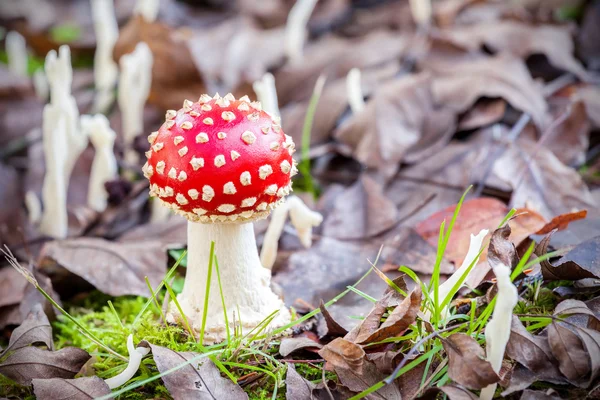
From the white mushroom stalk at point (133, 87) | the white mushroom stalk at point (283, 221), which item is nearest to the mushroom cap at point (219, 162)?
the white mushroom stalk at point (283, 221)

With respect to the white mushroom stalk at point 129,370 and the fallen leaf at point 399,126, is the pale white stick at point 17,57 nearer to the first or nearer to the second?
the fallen leaf at point 399,126

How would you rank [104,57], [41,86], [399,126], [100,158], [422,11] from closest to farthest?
1. [100,158]
2. [399,126]
3. [104,57]
4. [41,86]
5. [422,11]

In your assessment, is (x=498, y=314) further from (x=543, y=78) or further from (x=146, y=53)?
(x=543, y=78)

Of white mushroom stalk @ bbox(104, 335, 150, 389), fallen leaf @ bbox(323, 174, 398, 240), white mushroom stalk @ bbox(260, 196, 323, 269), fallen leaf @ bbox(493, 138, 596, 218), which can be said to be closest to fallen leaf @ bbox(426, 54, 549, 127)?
fallen leaf @ bbox(493, 138, 596, 218)

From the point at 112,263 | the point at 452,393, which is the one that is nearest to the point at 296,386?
the point at 452,393

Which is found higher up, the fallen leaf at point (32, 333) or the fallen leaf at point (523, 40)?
the fallen leaf at point (523, 40)

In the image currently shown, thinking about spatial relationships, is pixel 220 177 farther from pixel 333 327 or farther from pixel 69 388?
pixel 69 388

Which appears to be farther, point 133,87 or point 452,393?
point 133,87
